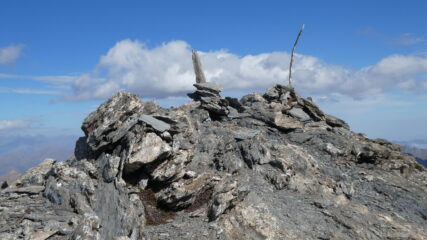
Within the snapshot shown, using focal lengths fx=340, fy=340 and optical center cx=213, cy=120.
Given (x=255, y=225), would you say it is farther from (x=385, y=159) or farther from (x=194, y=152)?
(x=385, y=159)

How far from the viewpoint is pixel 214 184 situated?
25469 mm

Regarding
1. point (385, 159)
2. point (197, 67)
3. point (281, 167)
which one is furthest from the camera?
point (197, 67)

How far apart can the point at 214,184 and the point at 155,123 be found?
6.91 metres

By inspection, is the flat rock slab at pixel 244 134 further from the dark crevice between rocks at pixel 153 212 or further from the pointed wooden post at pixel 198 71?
the pointed wooden post at pixel 198 71

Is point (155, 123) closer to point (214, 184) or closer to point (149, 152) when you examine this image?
point (149, 152)

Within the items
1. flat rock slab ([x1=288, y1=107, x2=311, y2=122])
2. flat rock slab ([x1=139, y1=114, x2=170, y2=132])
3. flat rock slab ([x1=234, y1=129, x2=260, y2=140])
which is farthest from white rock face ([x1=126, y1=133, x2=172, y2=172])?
flat rock slab ([x1=288, y1=107, x2=311, y2=122])

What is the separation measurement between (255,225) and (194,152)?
8824 mm

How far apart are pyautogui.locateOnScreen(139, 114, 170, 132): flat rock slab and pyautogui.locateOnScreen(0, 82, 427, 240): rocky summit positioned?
10 centimetres

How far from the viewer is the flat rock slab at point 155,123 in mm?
26958

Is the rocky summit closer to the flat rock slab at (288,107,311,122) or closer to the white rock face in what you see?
the white rock face

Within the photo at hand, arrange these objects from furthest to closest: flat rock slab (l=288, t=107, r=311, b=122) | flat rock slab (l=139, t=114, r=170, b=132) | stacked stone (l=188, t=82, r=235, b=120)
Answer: flat rock slab (l=288, t=107, r=311, b=122) → stacked stone (l=188, t=82, r=235, b=120) → flat rock slab (l=139, t=114, r=170, b=132)

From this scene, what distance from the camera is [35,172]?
30109 mm

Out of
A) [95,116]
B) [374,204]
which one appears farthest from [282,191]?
[95,116]

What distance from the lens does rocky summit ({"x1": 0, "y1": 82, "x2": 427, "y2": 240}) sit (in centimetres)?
2052
